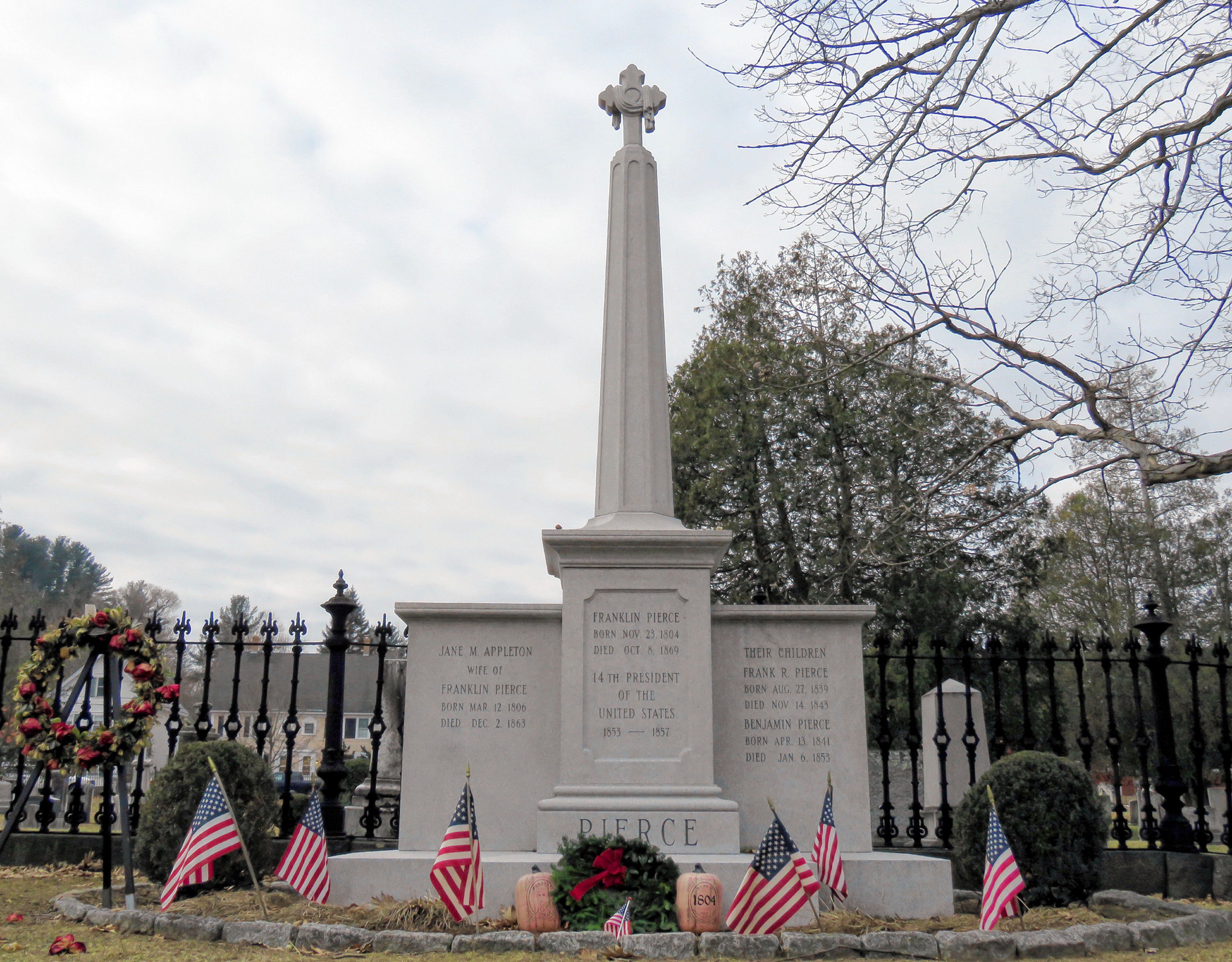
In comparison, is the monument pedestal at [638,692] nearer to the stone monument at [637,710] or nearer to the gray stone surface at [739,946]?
the stone monument at [637,710]

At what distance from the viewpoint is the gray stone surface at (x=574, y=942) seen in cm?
537

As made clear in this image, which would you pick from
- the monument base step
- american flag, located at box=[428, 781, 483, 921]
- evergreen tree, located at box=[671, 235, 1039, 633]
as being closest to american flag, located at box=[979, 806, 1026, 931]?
the monument base step

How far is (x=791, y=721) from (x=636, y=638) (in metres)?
1.42

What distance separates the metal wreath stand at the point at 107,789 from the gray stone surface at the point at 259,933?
1.41 meters

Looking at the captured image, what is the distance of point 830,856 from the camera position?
6.43 m

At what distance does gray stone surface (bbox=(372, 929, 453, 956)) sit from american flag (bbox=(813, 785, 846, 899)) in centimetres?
256

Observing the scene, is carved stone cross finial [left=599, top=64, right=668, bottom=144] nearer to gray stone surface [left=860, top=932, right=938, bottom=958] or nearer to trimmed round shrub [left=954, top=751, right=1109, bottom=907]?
trimmed round shrub [left=954, top=751, right=1109, bottom=907]

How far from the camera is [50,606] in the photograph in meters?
57.0

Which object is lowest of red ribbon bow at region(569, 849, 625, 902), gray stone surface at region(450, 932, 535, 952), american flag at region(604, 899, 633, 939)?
gray stone surface at region(450, 932, 535, 952)

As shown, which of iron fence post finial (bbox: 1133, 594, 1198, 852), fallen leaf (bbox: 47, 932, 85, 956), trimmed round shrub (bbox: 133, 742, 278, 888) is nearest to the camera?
fallen leaf (bbox: 47, 932, 85, 956)

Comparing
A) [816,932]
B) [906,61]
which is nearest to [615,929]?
[816,932]

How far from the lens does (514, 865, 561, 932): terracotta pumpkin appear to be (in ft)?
19.4

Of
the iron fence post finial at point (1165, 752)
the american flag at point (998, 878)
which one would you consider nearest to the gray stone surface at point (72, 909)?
the american flag at point (998, 878)

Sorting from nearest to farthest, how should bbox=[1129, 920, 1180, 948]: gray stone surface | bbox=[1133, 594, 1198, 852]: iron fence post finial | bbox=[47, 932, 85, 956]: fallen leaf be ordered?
bbox=[47, 932, 85, 956]: fallen leaf < bbox=[1129, 920, 1180, 948]: gray stone surface < bbox=[1133, 594, 1198, 852]: iron fence post finial
